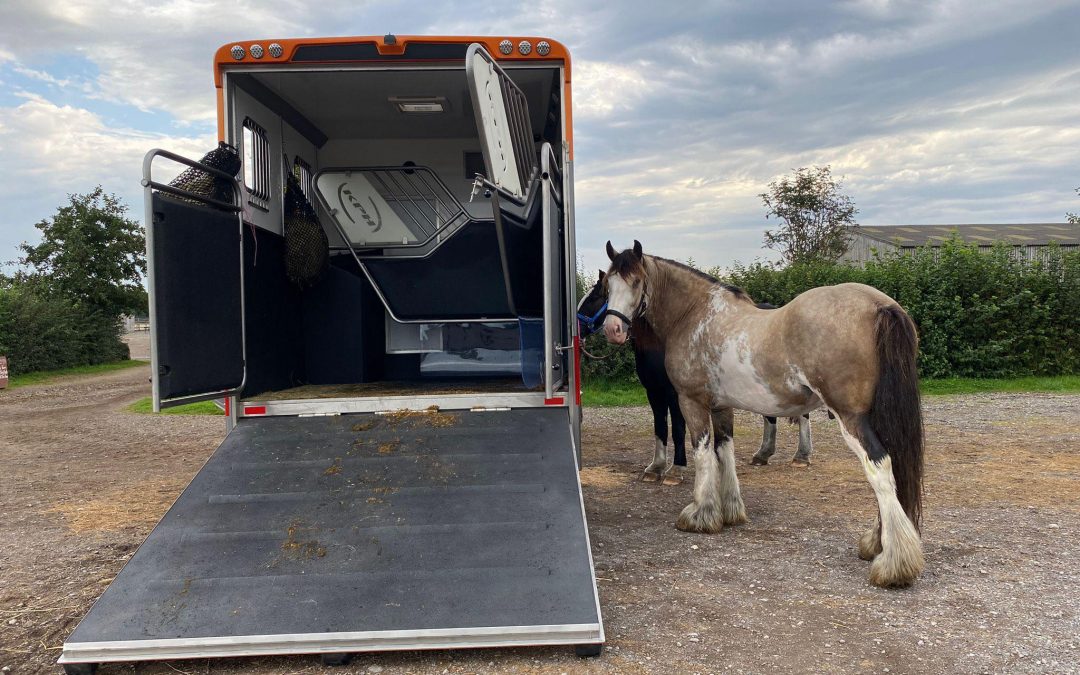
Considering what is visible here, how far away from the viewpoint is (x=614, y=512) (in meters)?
5.12

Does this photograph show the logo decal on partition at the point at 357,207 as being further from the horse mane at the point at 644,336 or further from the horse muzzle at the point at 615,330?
the horse muzzle at the point at 615,330

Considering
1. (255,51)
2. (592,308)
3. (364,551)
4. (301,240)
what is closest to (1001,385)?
(592,308)

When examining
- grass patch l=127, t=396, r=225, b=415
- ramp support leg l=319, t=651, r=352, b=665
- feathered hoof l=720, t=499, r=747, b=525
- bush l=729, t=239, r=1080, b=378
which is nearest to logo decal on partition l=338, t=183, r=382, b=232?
feathered hoof l=720, t=499, r=747, b=525

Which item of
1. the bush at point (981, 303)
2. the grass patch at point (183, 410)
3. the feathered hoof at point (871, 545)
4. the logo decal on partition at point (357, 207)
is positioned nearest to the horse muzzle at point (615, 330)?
the feathered hoof at point (871, 545)

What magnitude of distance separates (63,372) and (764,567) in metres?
21.0

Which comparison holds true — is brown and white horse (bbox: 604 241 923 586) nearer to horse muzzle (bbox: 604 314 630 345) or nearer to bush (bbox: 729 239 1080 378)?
horse muzzle (bbox: 604 314 630 345)

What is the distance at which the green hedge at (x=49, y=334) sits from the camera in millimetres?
17859

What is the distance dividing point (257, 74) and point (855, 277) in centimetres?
1012

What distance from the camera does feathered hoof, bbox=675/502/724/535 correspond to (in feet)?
14.6

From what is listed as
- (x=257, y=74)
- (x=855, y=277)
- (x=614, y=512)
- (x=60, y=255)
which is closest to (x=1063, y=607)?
(x=614, y=512)

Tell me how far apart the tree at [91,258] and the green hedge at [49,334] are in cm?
89

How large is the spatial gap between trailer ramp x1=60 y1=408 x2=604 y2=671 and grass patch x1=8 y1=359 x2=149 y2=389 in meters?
16.3

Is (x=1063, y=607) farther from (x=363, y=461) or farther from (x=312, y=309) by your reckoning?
(x=312, y=309)

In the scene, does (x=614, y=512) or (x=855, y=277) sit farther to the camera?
(x=855, y=277)
